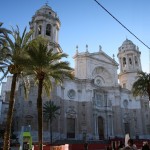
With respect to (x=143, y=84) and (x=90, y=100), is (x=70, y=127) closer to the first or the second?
(x=90, y=100)

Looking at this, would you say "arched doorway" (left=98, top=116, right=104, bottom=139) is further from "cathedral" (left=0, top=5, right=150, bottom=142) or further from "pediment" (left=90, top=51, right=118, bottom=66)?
"pediment" (left=90, top=51, right=118, bottom=66)

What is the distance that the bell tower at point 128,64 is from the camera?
57.6 m

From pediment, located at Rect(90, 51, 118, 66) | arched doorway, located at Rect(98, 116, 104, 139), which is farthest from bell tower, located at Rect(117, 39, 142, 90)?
arched doorway, located at Rect(98, 116, 104, 139)

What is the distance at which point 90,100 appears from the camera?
45.2 meters

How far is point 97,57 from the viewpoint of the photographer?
2044 inches

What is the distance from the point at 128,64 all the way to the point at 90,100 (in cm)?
1978

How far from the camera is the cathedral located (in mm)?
38312

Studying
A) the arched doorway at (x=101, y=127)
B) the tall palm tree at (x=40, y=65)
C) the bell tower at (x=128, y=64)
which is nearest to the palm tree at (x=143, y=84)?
the tall palm tree at (x=40, y=65)

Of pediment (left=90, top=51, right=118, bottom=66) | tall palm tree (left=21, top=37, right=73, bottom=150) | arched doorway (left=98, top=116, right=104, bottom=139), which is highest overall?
pediment (left=90, top=51, right=118, bottom=66)

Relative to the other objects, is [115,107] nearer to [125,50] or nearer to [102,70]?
[102,70]

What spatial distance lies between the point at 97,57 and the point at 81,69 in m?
6.14

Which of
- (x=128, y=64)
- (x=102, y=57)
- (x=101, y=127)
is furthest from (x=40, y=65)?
(x=128, y=64)

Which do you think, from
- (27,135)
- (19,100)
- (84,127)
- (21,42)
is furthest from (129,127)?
(21,42)

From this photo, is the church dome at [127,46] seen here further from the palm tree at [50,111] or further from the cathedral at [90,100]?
the palm tree at [50,111]
